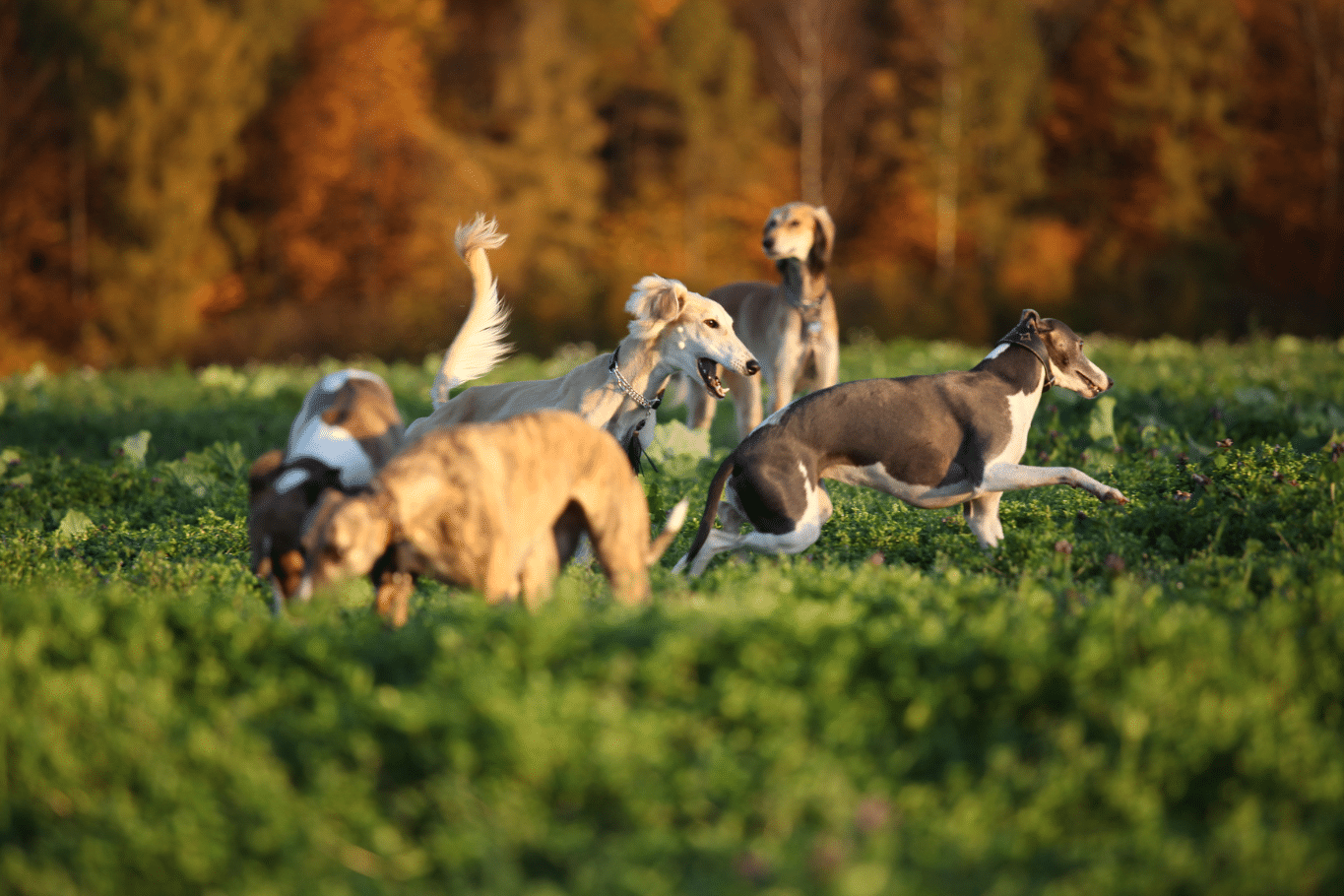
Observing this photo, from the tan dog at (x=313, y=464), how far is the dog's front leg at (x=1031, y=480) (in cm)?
308

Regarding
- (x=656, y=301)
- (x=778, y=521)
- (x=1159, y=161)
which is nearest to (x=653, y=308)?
(x=656, y=301)

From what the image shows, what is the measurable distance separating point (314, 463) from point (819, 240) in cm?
572

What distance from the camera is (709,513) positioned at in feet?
18.7

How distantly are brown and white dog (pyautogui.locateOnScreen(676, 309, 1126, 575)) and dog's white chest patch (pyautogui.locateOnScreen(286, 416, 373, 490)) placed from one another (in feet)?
5.72

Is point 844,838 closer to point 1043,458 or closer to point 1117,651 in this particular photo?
point 1117,651

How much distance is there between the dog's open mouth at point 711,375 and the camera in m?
6.25

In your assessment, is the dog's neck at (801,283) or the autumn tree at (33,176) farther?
the autumn tree at (33,176)

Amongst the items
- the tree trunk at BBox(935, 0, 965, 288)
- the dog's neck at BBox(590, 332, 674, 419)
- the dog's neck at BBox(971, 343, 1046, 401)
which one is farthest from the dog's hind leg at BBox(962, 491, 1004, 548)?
the tree trunk at BBox(935, 0, 965, 288)

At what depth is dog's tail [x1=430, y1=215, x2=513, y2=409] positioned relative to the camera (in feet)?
22.4

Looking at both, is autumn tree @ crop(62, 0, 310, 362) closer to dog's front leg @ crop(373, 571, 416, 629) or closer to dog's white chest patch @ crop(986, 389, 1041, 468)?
dog's white chest patch @ crop(986, 389, 1041, 468)

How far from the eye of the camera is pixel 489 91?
106 feet

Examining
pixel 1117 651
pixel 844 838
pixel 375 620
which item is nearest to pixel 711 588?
pixel 375 620

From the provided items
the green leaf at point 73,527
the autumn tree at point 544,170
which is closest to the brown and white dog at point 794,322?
the green leaf at point 73,527

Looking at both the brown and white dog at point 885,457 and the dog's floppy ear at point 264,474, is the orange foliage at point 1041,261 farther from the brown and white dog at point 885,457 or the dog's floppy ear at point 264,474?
the dog's floppy ear at point 264,474
